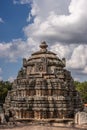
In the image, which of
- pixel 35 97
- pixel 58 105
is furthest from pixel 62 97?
pixel 35 97

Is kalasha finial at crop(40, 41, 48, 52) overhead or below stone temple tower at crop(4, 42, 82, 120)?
overhead

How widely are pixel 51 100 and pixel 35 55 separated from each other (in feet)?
21.7

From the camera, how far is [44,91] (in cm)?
3088

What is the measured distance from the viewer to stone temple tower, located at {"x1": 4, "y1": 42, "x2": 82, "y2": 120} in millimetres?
30047

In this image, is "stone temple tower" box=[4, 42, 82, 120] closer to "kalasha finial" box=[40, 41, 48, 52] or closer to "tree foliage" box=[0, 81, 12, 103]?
"kalasha finial" box=[40, 41, 48, 52]

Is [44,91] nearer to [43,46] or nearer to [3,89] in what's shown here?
[43,46]

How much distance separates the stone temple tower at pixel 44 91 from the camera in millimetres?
30047

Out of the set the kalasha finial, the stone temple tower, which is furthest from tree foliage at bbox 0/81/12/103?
the kalasha finial

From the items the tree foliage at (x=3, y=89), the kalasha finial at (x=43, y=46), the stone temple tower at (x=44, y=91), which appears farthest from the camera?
the tree foliage at (x=3, y=89)

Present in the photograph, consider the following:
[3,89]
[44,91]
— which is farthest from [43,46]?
[3,89]

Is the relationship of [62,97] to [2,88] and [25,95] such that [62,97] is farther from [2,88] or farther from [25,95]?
[2,88]

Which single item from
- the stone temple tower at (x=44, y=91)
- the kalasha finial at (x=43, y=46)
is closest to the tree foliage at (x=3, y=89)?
the stone temple tower at (x=44, y=91)

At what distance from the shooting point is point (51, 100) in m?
30.4

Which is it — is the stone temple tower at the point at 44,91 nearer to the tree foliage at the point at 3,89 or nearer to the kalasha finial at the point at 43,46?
the kalasha finial at the point at 43,46
